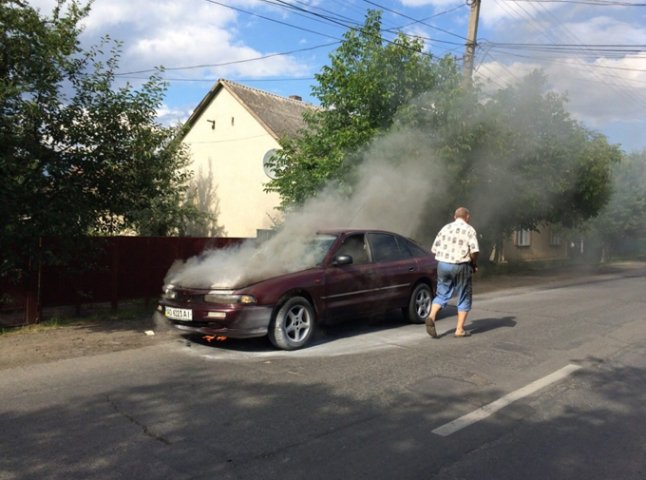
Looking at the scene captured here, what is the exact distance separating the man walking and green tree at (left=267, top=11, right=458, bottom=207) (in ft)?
18.5

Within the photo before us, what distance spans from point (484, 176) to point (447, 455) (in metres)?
10.9

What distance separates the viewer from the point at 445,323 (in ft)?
26.8

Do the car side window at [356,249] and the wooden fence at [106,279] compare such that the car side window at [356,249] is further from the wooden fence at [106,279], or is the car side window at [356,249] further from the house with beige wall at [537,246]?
the house with beige wall at [537,246]

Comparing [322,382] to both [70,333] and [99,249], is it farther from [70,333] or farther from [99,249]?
[99,249]

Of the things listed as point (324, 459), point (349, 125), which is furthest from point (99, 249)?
point (349, 125)

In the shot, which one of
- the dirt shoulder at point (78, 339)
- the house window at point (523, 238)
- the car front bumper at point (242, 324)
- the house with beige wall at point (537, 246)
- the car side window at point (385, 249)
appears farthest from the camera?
the house window at point (523, 238)

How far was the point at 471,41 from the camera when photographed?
1490 centimetres

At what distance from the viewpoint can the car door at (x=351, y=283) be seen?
669cm

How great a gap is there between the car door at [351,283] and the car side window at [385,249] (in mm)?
164

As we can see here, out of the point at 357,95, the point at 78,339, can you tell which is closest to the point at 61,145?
the point at 78,339

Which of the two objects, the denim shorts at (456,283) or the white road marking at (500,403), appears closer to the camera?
the white road marking at (500,403)

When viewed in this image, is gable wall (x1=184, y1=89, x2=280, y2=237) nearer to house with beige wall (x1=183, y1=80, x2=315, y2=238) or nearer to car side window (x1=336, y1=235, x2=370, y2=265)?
house with beige wall (x1=183, y1=80, x2=315, y2=238)

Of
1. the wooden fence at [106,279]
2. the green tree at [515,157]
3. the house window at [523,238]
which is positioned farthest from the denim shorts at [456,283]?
the house window at [523,238]

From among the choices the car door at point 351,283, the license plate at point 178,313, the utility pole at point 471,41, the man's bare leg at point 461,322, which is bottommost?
the man's bare leg at point 461,322
